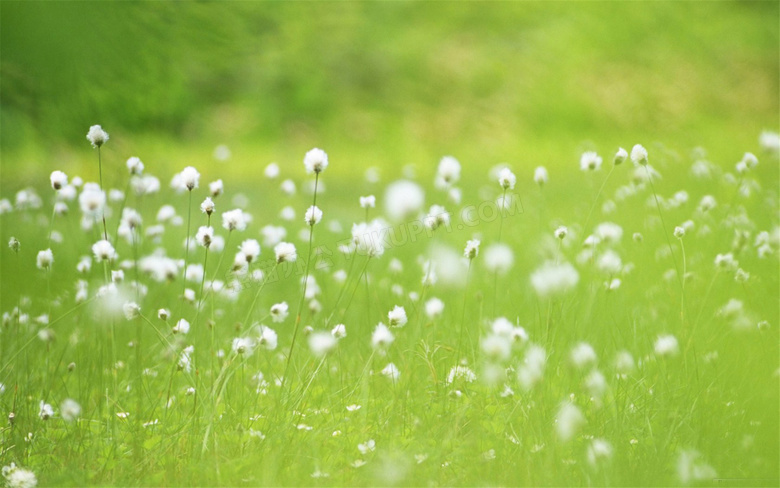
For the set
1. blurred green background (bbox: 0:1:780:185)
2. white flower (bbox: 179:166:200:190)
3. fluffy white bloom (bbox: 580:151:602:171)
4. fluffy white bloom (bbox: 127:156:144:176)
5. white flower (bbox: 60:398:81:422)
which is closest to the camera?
white flower (bbox: 60:398:81:422)

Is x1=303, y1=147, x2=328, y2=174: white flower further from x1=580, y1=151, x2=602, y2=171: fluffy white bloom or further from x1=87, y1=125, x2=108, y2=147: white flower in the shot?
x1=580, y1=151, x2=602, y2=171: fluffy white bloom

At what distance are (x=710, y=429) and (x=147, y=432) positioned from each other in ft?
5.11

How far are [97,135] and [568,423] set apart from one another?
5.09ft

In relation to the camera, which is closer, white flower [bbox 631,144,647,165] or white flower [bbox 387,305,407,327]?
white flower [bbox 387,305,407,327]

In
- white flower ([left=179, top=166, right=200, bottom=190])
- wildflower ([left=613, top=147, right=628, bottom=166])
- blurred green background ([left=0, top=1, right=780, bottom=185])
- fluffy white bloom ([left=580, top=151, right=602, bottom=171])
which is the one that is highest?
blurred green background ([left=0, top=1, right=780, bottom=185])

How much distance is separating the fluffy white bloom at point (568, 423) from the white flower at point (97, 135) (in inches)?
59.7

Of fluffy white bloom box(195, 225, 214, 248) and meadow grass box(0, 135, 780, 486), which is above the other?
fluffy white bloom box(195, 225, 214, 248)

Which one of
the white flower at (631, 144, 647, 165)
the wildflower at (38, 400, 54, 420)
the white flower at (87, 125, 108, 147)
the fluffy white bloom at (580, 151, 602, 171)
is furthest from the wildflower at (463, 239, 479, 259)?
the wildflower at (38, 400, 54, 420)

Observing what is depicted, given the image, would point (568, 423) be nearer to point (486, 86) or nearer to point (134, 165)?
point (134, 165)

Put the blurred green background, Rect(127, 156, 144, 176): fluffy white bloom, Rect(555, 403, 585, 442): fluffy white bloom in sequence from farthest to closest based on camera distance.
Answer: the blurred green background
Rect(127, 156, 144, 176): fluffy white bloom
Rect(555, 403, 585, 442): fluffy white bloom

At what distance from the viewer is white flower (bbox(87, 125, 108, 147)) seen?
210cm

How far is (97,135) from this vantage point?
2129 millimetres

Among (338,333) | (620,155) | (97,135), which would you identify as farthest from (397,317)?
(97,135)

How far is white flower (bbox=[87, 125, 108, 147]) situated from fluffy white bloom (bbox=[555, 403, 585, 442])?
1.52 m
